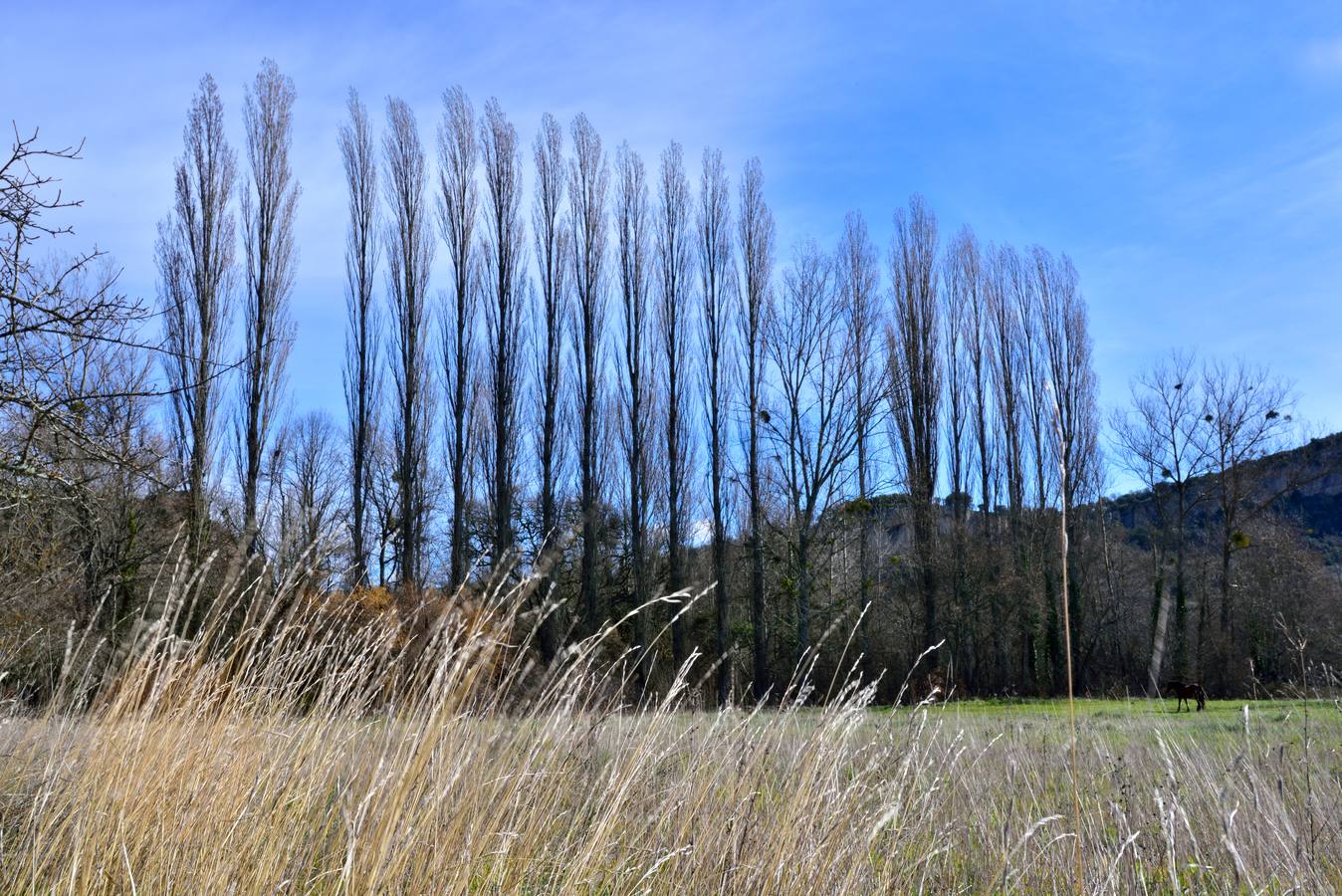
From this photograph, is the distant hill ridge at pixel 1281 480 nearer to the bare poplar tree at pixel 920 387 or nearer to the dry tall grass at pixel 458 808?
the bare poplar tree at pixel 920 387

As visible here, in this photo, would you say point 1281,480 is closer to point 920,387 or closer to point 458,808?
point 920,387

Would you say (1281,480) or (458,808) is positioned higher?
(1281,480)

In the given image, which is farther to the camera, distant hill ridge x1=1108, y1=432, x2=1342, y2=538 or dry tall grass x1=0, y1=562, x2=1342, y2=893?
distant hill ridge x1=1108, y1=432, x2=1342, y2=538

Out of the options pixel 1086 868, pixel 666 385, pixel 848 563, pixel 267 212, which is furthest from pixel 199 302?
pixel 1086 868

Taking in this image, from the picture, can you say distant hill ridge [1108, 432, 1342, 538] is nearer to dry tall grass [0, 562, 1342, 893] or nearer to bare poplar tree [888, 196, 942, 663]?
bare poplar tree [888, 196, 942, 663]

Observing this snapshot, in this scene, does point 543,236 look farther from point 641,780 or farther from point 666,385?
point 641,780

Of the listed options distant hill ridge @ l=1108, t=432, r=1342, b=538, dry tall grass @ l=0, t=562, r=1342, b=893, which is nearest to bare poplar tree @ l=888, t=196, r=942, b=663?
distant hill ridge @ l=1108, t=432, r=1342, b=538

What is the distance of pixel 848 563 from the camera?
87.7ft

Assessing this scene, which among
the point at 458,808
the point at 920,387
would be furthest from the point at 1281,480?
the point at 458,808

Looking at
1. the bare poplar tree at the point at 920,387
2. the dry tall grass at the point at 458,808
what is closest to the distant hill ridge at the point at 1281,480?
the bare poplar tree at the point at 920,387

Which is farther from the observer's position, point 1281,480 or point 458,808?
point 1281,480

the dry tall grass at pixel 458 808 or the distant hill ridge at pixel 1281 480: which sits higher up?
the distant hill ridge at pixel 1281 480

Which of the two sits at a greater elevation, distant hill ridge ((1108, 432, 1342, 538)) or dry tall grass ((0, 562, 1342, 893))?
distant hill ridge ((1108, 432, 1342, 538))

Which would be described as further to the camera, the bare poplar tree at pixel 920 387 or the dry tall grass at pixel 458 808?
the bare poplar tree at pixel 920 387
